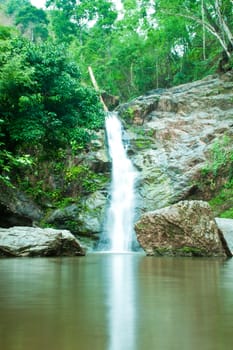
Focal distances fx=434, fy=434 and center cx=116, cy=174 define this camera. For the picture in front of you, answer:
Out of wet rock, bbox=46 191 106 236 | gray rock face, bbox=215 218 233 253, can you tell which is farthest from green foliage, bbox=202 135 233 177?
gray rock face, bbox=215 218 233 253

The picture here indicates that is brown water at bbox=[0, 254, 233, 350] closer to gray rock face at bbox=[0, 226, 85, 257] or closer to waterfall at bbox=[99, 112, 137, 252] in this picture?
gray rock face at bbox=[0, 226, 85, 257]

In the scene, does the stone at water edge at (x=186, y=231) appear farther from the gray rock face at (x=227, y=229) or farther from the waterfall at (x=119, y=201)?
the waterfall at (x=119, y=201)

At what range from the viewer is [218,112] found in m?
20.8

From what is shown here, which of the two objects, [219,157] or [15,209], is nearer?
[15,209]

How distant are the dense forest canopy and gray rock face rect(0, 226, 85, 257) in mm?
1302

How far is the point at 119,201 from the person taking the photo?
16.1 m

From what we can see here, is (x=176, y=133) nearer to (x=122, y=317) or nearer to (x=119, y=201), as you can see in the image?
(x=119, y=201)

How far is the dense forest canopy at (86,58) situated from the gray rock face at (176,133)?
2607 millimetres

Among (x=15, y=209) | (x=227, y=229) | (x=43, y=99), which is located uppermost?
(x=43, y=99)

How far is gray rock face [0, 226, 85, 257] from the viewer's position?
8922mm

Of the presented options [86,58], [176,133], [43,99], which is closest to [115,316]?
[43,99]

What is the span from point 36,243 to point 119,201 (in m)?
7.22

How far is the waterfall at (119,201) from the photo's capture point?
14.3m

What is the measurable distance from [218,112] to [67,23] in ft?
68.4
